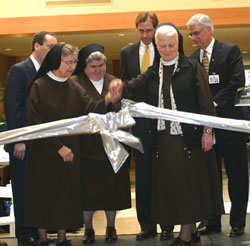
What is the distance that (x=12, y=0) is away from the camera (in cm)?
1020

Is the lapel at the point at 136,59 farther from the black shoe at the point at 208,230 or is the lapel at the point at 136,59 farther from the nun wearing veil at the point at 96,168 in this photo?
the black shoe at the point at 208,230

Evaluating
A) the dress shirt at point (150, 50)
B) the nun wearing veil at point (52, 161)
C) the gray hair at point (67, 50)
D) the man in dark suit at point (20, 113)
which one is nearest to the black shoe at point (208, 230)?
the nun wearing veil at point (52, 161)

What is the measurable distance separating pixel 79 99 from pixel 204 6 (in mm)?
6711

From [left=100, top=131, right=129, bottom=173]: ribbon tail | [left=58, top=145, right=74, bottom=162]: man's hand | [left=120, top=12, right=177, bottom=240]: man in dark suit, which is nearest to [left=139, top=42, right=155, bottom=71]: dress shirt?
[left=120, top=12, right=177, bottom=240]: man in dark suit

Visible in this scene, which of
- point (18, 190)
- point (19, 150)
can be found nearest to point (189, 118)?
point (19, 150)

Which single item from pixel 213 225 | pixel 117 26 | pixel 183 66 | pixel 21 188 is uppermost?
pixel 117 26

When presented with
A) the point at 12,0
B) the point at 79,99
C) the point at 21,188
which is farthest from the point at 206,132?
the point at 12,0

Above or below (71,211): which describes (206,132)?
above

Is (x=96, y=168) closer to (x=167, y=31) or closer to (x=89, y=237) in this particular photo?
(x=89, y=237)

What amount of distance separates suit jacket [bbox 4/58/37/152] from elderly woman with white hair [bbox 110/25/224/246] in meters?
0.83

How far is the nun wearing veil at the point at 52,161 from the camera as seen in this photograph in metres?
3.71

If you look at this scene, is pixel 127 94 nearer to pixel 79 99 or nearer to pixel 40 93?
pixel 79 99

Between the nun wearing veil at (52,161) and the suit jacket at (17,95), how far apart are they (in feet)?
1.06

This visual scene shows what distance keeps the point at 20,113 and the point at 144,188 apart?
1.18 m
